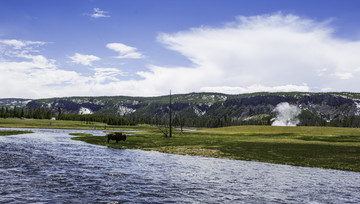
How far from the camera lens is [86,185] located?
20938mm

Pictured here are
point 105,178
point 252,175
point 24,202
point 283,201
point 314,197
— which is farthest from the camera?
point 252,175

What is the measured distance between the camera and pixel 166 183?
Result: 74.3 ft

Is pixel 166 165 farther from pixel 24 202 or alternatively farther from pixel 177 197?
pixel 24 202

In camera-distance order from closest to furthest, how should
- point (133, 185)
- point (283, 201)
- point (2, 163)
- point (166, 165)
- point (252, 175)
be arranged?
point (283, 201)
point (133, 185)
point (252, 175)
point (2, 163)
point (166, 165)

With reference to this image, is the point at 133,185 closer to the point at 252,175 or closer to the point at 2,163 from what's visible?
the point at 252,175

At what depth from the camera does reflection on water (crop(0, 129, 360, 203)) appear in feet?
60.0

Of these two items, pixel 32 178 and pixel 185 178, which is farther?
pixel 185 178

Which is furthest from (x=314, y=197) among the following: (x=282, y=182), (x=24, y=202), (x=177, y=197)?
(x=24, y=202)

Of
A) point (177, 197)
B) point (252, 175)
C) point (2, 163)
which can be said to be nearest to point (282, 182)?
point (252, 175)

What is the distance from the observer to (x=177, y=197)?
1859 cm

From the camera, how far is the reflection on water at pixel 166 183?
18281 mm

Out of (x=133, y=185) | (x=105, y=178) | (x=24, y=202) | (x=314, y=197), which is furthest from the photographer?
(x=105, y=178)

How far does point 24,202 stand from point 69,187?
168 inches

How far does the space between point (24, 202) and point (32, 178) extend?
23.9 feet
